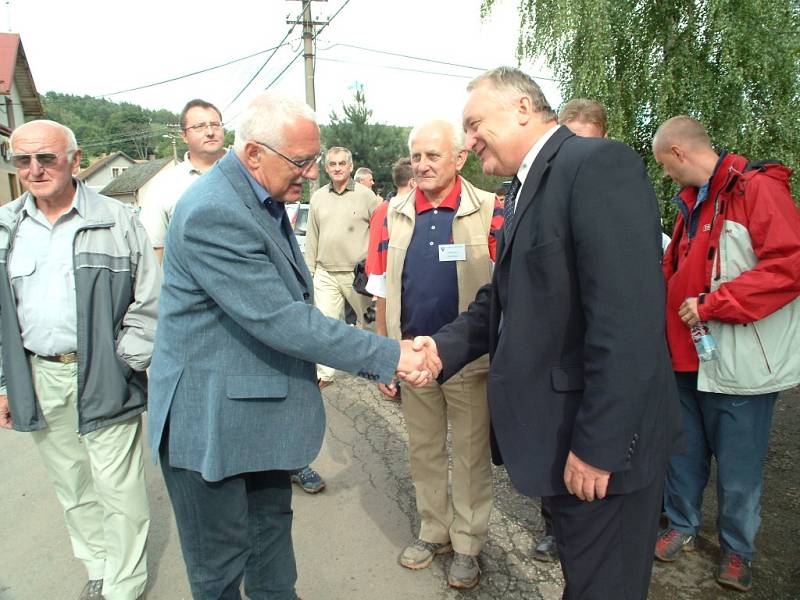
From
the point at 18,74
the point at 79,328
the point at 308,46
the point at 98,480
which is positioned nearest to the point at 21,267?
the point at 79,328

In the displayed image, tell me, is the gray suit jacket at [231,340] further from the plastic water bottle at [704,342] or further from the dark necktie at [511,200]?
the plastic water bottle at [704,342]

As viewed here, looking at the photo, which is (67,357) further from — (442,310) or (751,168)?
(751,168)

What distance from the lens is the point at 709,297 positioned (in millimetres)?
2527

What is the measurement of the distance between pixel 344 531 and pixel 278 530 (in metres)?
1.05

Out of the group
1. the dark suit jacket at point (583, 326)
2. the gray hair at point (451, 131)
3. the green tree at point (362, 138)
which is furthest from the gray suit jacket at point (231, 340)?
the green tree at point (362, 138)

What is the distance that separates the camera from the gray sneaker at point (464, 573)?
2.70 meters

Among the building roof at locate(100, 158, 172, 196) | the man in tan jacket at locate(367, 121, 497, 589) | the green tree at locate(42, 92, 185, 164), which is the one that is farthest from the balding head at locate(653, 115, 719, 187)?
the green tree at locate(42, 92, 185, 164)

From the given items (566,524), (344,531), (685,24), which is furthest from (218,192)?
(685,24)

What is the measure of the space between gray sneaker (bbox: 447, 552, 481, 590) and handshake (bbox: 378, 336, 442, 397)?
1052 mm

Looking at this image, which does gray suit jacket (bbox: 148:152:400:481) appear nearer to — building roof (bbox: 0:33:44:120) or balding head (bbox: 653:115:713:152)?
balding head (bbox: 653:115:713:152)

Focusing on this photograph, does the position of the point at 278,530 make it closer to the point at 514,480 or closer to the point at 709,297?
the point at 514,480

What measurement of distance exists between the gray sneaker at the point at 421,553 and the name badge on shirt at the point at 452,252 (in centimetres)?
151

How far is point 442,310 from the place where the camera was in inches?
110

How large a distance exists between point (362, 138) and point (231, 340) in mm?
24404
